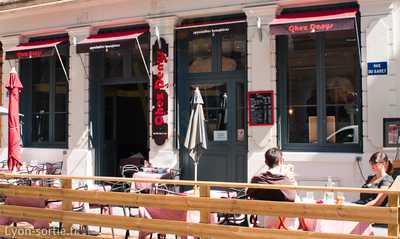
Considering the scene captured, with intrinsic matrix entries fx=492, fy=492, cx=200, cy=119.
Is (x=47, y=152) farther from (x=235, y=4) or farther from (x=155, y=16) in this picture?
(x=235, y=4)

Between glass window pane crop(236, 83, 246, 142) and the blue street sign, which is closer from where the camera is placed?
the blue street sign

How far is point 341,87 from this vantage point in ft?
30.6

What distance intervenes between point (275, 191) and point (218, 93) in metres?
5.15

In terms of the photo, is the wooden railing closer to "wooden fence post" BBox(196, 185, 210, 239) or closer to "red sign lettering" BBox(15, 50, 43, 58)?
"wooden fence post" BBox(196, 185, 210, 239)

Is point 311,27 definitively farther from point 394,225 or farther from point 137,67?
point 394,225

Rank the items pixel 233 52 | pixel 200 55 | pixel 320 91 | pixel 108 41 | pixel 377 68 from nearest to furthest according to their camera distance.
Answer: pixel 377 68
pixel 320 91
pixel 233 52
pixel 200 55
pixel 108 41

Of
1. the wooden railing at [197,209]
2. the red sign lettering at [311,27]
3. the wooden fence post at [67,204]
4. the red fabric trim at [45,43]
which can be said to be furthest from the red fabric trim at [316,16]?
the red fabric trim at [45,43]

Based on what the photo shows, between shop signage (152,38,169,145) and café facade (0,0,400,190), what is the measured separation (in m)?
0.02

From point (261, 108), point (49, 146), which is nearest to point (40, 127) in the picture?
point (49, 146)

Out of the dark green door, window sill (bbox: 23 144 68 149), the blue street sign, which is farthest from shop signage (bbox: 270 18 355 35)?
window sill (bbox: 23 144 68 149)

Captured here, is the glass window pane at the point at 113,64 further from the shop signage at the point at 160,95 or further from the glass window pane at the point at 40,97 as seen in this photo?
the glass window pane at the point at 40,97

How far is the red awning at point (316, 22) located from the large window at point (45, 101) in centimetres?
573

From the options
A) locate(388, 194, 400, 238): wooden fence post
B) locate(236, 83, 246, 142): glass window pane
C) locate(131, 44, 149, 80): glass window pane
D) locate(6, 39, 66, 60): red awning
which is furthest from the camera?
locate(6, 39, 66, 60): red awning

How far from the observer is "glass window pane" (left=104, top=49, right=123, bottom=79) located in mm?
11812
